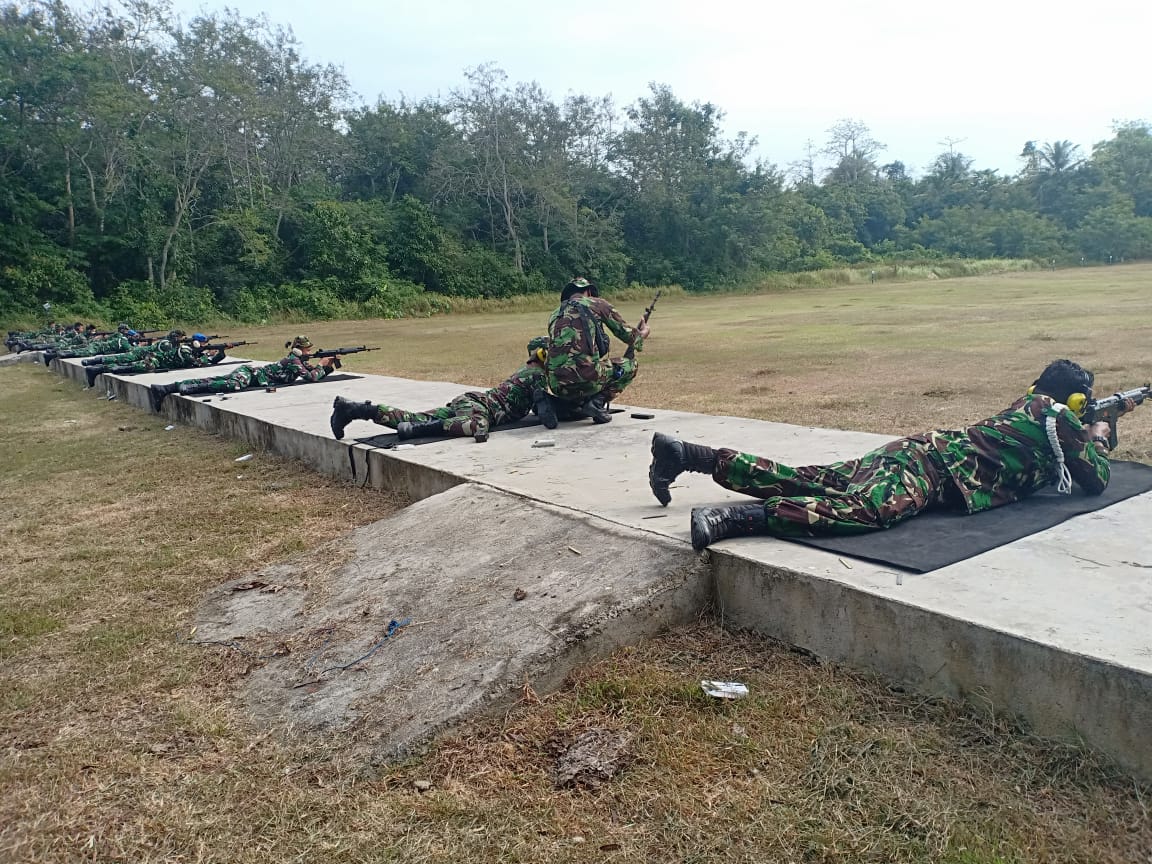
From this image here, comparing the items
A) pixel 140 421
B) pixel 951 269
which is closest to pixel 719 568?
pixel 140 421

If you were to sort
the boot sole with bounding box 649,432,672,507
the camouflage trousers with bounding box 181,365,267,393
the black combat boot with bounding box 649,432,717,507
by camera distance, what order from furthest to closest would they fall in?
the camouflage trousers with bounding box 181,365,267,393 → the boot sole with bounding box 649,432,672,507 → the black combat boot with bounding box 649,432,717,507

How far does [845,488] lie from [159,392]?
966cm

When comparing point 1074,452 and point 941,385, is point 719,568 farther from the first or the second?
point 941,385

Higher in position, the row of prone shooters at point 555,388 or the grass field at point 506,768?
the row of prone shooters at point 555,388

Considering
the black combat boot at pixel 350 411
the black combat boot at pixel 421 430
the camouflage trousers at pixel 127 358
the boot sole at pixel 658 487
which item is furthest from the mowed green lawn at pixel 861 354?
the black combat boot at pixel 350 411

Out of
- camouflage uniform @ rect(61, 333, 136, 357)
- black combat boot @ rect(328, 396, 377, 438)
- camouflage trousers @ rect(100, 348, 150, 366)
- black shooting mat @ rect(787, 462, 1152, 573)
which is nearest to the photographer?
black shooting mat @ rect(787, 462, 1152, 573)

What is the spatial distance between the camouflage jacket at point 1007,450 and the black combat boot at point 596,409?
11.0 ft

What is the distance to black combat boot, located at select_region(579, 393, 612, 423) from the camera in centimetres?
677

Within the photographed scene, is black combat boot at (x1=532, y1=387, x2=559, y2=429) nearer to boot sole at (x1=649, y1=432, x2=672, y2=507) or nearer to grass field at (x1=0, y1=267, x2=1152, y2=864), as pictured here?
grass field at (x1=0, y1=267, x2=1152, y2=864)

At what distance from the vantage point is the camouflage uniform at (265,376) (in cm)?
1063

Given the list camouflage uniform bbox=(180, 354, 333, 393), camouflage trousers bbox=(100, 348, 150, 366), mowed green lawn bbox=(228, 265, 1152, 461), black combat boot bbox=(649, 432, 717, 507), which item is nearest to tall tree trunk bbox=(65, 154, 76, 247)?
mowed green lawn bbox=(228, 265, 1152, 461)

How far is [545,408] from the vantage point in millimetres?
6695

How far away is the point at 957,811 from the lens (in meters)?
2.27

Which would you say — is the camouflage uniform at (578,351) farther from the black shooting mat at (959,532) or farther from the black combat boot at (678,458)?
the black shooting mat at (959,532)
